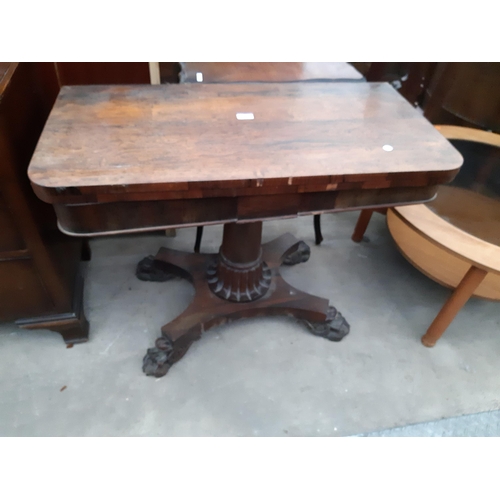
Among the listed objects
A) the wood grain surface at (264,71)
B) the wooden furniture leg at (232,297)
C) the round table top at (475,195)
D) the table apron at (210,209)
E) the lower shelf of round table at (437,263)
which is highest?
the wood grain surface at (264,71)

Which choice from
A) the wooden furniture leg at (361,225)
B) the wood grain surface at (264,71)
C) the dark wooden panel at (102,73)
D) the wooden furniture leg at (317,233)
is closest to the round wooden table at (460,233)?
the wooden furniture leg at (361,225)

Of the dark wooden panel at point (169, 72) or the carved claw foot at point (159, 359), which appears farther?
the dark wooden panel at point (169, 72)

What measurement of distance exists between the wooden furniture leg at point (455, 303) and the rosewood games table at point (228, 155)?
1.36ft

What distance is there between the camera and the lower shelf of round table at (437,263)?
134cm

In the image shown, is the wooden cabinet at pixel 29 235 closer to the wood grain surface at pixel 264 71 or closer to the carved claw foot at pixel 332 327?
the wood grain surface at pixel 264 71

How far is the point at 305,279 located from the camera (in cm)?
161

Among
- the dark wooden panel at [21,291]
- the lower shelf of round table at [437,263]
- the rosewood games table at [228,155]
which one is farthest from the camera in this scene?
the lower shelf of round table at [437,263]

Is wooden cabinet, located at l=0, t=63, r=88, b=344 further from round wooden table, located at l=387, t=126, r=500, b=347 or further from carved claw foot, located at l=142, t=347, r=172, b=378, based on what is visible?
round wooden table, located at l=387, t=126, r=500, b=347

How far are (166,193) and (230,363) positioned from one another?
2.42ft

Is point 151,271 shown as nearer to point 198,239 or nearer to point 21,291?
point 198,239

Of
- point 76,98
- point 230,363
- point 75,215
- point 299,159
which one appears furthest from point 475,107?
point 75,215

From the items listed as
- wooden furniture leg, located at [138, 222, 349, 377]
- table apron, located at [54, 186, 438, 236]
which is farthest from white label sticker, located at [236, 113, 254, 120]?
wooden furniture leg, located at [138, 222, 349, 377]

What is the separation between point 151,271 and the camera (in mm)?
1529
